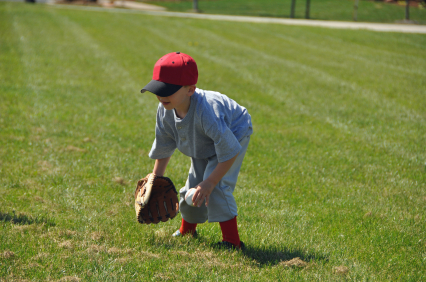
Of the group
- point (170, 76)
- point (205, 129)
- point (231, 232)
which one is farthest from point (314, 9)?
point (170, 76)

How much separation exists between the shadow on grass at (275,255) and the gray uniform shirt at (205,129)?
89 cm

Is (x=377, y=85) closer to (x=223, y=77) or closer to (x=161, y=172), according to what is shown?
(x=223, y=77)

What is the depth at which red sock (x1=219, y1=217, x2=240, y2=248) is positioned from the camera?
3.39 m

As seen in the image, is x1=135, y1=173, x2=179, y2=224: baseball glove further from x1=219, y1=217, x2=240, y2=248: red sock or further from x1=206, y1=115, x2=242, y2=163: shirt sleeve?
x1=206, y1=115, x2=242, y2=163: shirt sleeve

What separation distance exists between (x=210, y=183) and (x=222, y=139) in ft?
1.11

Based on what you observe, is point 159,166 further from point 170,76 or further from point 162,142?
point 170,76

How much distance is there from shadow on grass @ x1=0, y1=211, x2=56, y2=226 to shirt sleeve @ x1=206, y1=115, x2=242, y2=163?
173 centimetres

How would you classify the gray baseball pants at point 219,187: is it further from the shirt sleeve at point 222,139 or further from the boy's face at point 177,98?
the boy's face at point 177,98

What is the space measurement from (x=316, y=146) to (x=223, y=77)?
4.68 m

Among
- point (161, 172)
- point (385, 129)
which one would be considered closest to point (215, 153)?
point (161, 172)

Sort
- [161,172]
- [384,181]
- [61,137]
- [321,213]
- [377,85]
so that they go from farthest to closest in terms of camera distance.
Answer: [377,85]
[61,137]
[384,181]
[321,213]
[161,172]

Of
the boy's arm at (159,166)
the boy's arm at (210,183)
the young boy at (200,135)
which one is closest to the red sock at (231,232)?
the young boy at (200,135)

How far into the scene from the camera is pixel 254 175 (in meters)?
5.04

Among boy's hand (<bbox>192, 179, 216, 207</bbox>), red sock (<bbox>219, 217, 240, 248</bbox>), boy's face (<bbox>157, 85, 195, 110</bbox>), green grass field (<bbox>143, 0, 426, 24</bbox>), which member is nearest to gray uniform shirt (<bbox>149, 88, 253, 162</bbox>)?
boy's face (<bbox>157, 85, 195, 110</bbox>)
